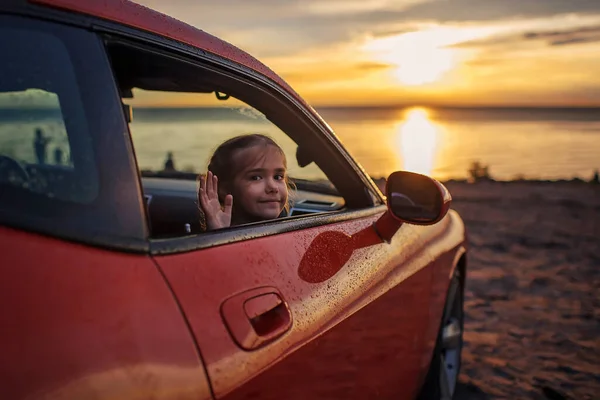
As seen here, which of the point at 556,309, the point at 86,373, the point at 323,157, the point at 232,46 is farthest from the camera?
the point at 556,309

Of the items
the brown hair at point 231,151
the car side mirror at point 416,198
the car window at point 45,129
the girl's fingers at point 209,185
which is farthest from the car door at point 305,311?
the brown hair at point 231,151

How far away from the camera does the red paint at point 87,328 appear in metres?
1.11

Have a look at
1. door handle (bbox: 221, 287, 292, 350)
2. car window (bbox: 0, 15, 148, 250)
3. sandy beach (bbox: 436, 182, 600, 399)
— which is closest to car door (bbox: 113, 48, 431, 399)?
door handle (bbox: 221, 287, 292, 350)

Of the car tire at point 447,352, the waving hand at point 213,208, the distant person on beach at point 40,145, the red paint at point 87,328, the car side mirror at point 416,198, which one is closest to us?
the red paint at point 87,328

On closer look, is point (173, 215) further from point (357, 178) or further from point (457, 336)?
point (457, 336)

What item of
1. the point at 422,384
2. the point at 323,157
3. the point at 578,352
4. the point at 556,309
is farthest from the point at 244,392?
the point at 556,309

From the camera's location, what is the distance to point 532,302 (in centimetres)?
607

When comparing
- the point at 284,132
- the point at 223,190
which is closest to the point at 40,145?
the point at 284,132

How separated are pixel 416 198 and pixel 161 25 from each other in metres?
1.22

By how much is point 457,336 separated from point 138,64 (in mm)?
2518

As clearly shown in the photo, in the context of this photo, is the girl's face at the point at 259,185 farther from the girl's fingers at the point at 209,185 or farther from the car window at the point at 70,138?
the car window at the point at 70,138

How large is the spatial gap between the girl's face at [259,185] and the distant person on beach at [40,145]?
1.21m

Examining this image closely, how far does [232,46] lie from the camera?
201cm

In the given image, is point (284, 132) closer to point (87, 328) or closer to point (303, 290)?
point (303, 290)
